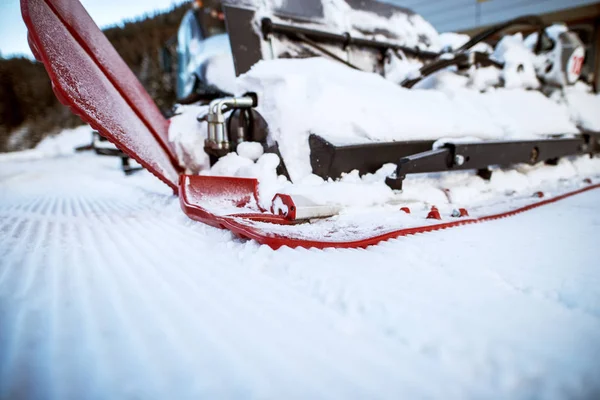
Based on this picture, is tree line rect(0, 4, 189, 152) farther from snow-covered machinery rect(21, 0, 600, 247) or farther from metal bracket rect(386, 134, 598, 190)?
metal bracket rect(386, 134, 598, 190)

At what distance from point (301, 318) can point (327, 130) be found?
99 cm

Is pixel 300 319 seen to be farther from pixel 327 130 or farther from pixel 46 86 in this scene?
pixel 46 86

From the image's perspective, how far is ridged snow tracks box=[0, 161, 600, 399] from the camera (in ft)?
1.48

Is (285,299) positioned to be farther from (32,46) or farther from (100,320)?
(32,46)

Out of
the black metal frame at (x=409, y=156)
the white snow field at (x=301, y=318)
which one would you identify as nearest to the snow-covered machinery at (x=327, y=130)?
the black metal frame at (x=409, y=156)

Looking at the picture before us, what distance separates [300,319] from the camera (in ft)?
1.93

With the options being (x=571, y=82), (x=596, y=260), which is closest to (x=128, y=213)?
(x=596, y=260)

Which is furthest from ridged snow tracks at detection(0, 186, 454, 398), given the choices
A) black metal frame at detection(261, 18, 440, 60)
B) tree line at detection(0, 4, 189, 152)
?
tree line at detection(0, 4, 189, 152)

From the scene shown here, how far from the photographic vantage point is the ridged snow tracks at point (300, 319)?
1.48ft

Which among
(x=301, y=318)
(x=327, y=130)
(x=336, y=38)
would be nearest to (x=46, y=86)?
(x=336, y=38)

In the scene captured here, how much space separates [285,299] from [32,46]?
1.33m

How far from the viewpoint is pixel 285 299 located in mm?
654

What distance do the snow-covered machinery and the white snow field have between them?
0.62 feet

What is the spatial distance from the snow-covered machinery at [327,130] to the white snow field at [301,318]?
0.62ft
